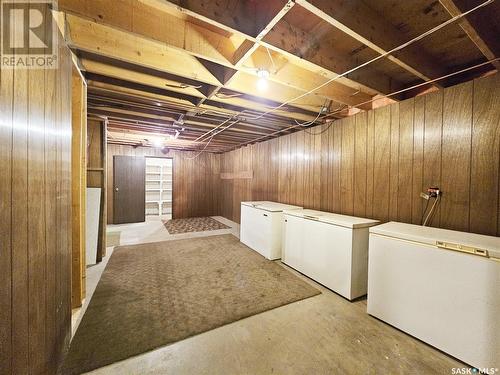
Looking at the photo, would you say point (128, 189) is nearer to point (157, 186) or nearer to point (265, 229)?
point (157, 186)

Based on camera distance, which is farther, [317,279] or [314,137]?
[314,137]

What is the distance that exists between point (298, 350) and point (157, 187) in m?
7.23

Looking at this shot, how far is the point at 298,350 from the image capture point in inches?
58.4

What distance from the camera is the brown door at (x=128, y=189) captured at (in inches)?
218

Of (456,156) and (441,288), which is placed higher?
(456,156)

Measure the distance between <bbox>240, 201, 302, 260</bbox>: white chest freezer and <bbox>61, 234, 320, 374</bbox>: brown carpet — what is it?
0.58 ft

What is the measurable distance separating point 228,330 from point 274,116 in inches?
108

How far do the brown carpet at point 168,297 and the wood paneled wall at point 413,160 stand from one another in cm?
136

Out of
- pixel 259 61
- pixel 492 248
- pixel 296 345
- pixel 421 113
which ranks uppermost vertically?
pixel 259 61

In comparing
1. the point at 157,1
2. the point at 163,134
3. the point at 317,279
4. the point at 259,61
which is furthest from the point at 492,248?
the point at 163,134

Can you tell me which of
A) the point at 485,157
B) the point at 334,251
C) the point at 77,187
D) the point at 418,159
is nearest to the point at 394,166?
the point at 418,159

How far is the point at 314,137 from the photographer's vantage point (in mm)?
3273

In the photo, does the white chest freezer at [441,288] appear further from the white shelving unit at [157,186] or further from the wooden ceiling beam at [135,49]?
the white shelving unit at [157,186]

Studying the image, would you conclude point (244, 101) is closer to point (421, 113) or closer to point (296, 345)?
point (421, 113)
